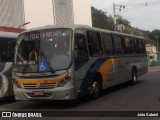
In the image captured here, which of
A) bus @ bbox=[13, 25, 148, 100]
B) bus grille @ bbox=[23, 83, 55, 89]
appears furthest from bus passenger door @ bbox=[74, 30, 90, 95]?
bus grille @ bbox=[23, 83, 55, 89]

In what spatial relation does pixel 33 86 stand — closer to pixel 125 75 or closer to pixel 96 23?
pixel 125 75

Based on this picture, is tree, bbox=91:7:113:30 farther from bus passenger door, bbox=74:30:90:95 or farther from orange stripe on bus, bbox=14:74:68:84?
orange stripe on bus, bbox=14:74:68:84

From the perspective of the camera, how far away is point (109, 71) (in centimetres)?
1697

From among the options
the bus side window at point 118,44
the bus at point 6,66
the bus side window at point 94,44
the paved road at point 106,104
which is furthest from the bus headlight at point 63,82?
the bus side window at point 118,44

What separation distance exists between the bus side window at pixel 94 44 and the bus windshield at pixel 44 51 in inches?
60.9

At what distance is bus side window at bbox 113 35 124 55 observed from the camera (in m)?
18.5

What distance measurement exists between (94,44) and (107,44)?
1678 mm

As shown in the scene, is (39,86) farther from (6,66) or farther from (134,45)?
(134,45)

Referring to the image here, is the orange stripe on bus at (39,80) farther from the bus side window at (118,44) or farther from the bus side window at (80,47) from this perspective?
the bus side window at (118,44)

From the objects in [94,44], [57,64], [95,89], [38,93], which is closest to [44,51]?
[57,64]

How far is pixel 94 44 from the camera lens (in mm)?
15570

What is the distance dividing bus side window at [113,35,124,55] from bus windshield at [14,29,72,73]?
5032 millimetres

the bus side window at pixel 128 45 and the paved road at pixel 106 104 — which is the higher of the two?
the bus side window at pixel 128 45

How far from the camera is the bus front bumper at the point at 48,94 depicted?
13.1 meters
